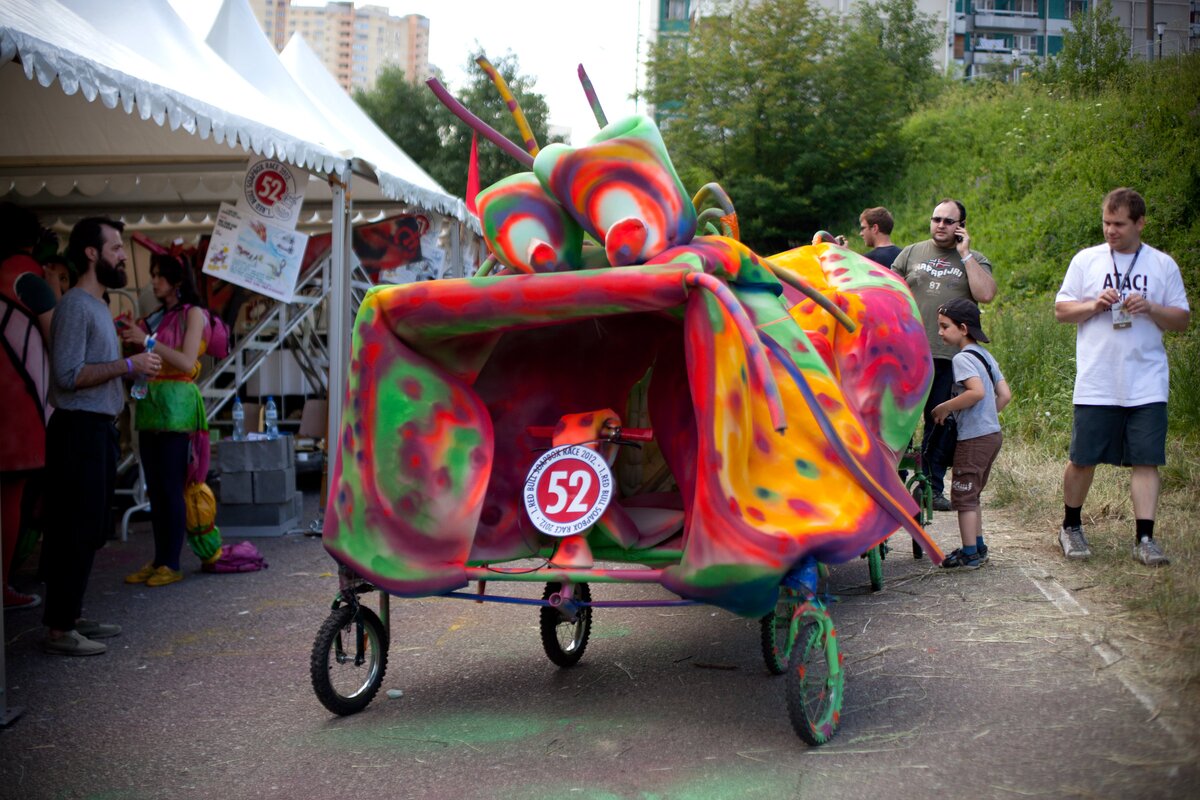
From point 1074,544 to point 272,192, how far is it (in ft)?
18.7

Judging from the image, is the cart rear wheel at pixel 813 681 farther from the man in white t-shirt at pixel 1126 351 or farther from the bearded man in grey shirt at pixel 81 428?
the bearded man in grey shirt at pixel 81 428

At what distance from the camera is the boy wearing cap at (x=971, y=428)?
5852 mm

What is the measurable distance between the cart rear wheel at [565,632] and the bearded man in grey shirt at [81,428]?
206 cm

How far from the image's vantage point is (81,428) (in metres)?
4.97

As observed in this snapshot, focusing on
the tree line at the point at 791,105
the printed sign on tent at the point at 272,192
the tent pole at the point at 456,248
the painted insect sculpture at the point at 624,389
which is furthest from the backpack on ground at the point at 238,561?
the tree line at the point at 791,105

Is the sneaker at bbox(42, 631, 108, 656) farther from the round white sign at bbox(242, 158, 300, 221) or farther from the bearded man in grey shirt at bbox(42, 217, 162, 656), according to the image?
the round white sign at bbox(242, 158, 300, 221)

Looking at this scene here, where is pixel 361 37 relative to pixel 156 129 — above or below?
above

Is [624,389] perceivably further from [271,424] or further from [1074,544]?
[271,424]

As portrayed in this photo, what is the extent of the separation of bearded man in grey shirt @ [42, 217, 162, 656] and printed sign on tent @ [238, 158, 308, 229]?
253 cm

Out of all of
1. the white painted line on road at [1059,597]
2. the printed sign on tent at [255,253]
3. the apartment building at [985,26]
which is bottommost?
the white painted line on road at [1059,597]

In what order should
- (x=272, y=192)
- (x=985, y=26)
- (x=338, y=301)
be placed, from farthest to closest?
(x=985, y=26), (x=272, y=192), (x=338, y=301)

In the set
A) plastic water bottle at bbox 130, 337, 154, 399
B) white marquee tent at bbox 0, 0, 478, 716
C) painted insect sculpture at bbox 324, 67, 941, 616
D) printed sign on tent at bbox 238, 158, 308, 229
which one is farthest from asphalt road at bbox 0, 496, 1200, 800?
printed sign on tent at bbox 238, 158, 308, 229

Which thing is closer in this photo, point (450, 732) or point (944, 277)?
point (450, 732)

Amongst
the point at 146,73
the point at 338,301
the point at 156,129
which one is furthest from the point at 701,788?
the point at 156,129
